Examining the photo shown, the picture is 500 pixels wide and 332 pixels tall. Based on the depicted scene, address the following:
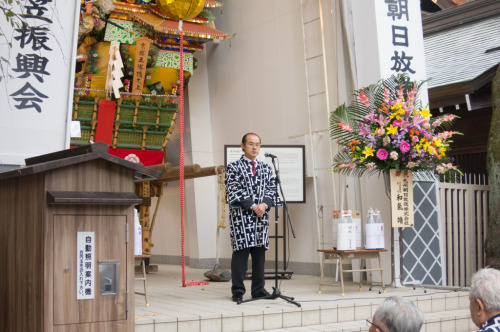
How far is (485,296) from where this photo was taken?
9.07ft

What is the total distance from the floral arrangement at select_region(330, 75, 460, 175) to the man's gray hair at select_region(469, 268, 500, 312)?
4.18 metres

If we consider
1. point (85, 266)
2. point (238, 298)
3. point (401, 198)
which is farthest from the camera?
point (401, 198)

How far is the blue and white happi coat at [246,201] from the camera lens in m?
6.23

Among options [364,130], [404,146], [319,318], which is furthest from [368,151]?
[319,318]

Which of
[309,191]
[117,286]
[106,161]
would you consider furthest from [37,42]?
[309,191]

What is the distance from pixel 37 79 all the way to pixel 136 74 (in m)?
3.40

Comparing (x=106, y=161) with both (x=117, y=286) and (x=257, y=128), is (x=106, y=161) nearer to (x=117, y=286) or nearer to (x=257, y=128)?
(x=117, y=286)

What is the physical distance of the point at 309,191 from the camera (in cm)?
914

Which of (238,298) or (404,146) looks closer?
(238,298)

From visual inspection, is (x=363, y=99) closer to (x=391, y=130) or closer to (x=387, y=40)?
(x=391, y=130)

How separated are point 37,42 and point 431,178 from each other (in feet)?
15.3

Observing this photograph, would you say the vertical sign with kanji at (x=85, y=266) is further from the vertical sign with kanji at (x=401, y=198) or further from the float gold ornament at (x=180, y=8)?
the float gold ornament at (x=180, y=8)

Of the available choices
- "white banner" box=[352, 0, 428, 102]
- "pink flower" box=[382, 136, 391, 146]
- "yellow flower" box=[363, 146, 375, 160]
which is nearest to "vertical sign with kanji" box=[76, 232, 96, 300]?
"yellow flower" box=[363, 146, 375, 160]

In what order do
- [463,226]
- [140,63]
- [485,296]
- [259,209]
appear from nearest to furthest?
1. [485,296]
2. [259,209]
3. [463,226]
4. [140,63]
